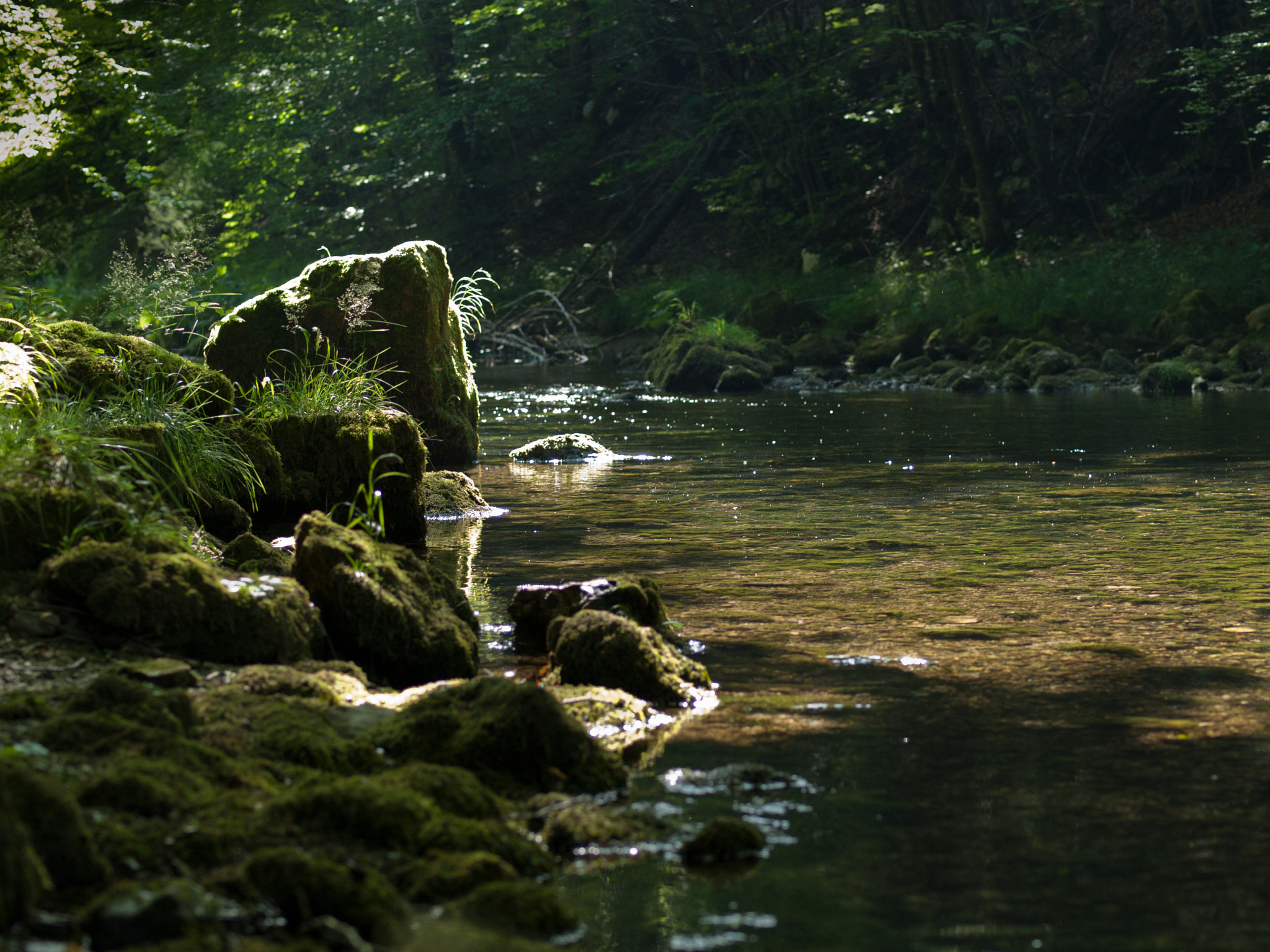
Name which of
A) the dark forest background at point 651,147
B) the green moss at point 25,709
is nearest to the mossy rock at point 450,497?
the dark forest background at point 651,147

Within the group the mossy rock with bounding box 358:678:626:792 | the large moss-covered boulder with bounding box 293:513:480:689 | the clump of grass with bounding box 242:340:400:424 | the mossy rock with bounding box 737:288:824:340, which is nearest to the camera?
the mossy rock with bounding box 358:678:626:792

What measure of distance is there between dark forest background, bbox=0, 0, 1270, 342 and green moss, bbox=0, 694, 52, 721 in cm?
784

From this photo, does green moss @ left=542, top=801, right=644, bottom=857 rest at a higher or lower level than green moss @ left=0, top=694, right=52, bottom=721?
lower

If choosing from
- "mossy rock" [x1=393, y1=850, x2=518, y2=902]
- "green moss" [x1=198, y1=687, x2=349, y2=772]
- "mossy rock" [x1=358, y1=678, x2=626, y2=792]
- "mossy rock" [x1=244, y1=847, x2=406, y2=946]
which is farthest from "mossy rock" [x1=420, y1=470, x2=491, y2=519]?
"mossy rock" [x1=244, y1=847, x2=406, y2=946]

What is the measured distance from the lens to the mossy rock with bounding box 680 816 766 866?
10.8 feet

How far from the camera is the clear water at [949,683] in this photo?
3.05 meters

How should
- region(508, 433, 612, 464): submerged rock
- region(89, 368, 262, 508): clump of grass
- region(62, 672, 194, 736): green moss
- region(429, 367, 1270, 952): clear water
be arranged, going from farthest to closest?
region(508, 433, 612, 464): submerged rock → region(89, 368, 262, 508): clump of grass → region(62, 672, 194, 736): green moss → region(429, 367, 1270, 952): clear water

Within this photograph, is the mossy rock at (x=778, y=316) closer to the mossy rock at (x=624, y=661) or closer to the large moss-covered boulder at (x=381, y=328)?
the large moss-covered boulder at (x=381, y=328)

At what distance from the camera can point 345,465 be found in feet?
26.4

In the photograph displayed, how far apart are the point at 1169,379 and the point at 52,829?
17940mm

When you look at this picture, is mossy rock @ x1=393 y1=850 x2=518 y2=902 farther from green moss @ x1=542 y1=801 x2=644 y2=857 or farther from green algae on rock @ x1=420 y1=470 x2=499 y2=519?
green algae on rock @ x1=420 y1=470 x2=499 y2=519

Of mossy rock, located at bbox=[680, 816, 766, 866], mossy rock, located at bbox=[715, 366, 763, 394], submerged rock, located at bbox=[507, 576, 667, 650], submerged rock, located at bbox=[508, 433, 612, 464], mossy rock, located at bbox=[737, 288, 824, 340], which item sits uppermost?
mossy rock, located at bbox=[737, 288, 824, 340]

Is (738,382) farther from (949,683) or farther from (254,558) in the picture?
(949,683)

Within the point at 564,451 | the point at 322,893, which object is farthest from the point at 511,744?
the point at 564,451
